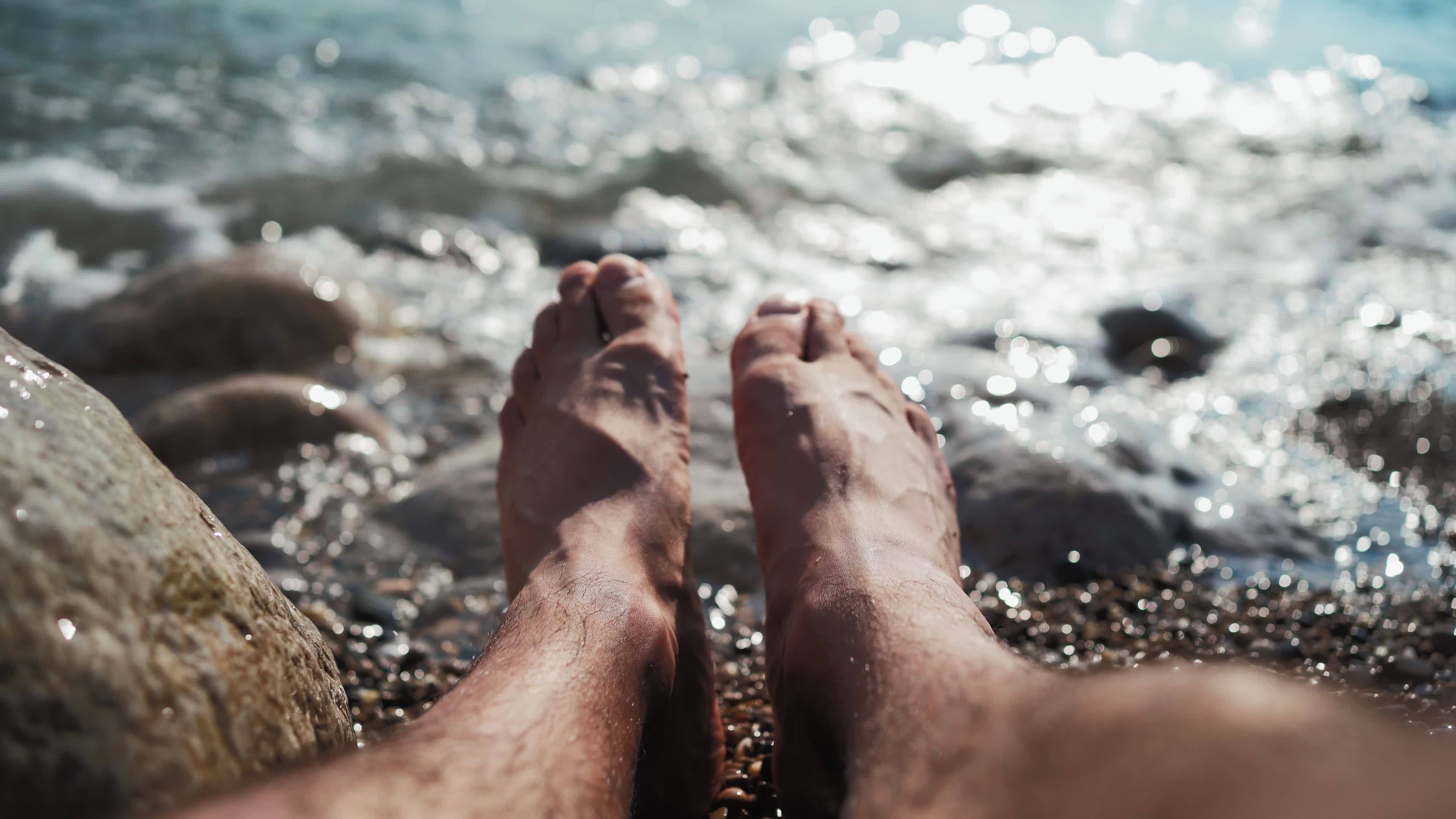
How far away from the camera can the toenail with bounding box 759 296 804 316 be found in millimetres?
2803

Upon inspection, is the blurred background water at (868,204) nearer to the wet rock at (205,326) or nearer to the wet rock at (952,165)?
the wet rock at (952,165)

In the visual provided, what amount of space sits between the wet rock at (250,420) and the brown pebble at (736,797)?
1.76m

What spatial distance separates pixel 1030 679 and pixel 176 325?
3471mm

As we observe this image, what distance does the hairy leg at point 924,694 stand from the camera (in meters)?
0.83

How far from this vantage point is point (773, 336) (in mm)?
2668

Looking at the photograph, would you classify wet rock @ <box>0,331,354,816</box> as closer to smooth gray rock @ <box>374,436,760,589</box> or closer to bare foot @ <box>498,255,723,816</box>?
bare foot @ <box>498,255,723,816</box>

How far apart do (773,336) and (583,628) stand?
4.16 feet

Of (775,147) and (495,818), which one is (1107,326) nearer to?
(775,147)

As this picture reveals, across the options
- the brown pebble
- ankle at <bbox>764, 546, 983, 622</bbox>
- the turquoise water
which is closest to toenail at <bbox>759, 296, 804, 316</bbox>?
ankle at <bbox>764, 546, 983, 622</bbox>

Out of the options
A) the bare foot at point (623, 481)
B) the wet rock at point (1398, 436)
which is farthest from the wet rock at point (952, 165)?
the bare foot at point (623, 481)

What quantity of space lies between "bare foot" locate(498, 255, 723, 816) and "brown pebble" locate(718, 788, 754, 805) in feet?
0.17

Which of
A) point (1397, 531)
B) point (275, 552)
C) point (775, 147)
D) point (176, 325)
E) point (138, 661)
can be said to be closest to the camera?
point (138, 661)

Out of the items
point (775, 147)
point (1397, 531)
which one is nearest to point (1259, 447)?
point (1397, 531)

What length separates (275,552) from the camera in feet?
8.13
